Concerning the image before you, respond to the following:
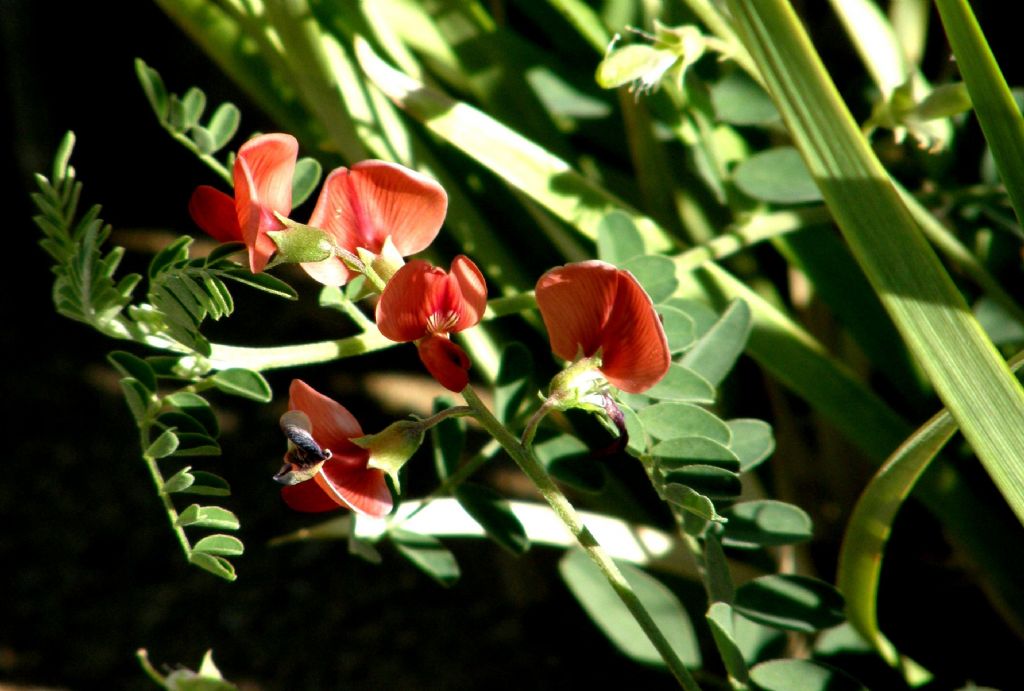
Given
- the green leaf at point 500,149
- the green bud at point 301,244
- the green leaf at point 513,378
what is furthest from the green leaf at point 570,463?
the green bud at point 301,244

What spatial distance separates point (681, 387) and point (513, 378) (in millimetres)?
114

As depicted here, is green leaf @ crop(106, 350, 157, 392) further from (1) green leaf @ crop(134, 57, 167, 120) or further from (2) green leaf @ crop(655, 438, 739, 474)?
(2) green leaf @ crop(655, 438, 739, 474)

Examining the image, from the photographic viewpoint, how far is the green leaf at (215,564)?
418 mm

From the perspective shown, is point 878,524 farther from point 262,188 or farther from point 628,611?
point 262,188

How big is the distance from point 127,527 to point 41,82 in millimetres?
678

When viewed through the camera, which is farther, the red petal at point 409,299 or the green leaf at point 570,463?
the green leaf at point 570,463

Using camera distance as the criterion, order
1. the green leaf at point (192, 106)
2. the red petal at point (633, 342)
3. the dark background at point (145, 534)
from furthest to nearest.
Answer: the dark background at point (145, 534) < the green leaf at point (192, 106) < the red petal at point (633, 342)

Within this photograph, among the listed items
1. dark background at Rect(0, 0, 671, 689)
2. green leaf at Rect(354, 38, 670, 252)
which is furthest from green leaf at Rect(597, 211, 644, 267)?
dark background at Rect(0, 0, 671, 689)

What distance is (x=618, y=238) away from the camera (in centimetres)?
61

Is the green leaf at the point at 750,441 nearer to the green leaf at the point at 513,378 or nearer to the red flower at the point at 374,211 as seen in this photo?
the green leaf at the point at 513,378

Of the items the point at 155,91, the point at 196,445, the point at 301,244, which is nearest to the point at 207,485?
the point at 196,445

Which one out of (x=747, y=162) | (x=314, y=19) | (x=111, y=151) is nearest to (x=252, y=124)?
(x=111, y=151)

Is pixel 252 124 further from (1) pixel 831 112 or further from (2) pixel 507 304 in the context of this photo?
(1) pixel 831 112

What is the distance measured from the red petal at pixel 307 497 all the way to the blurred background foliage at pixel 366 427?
1.20ft
